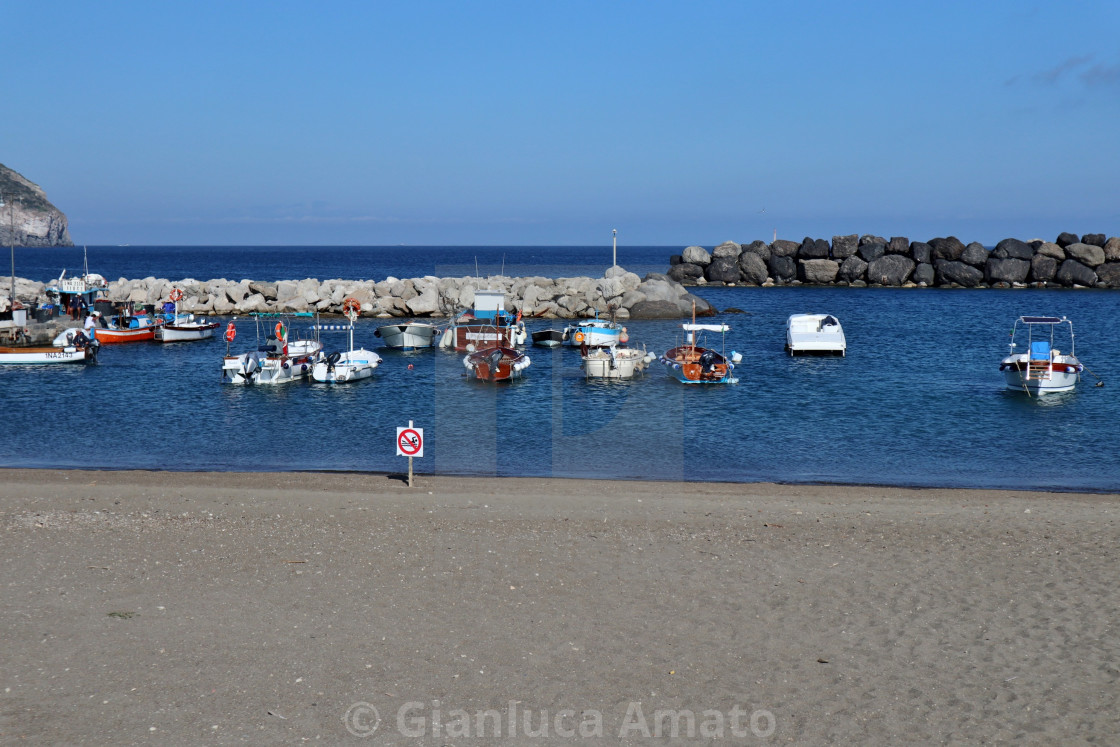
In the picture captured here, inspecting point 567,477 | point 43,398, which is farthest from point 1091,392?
point 43,398

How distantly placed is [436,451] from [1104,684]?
17.1 m

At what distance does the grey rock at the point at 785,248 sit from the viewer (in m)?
98.5

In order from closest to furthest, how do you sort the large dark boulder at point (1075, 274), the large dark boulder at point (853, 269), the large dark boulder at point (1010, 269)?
the large dark boulder at point (1075, 274) → the large dark boulder at point (1010, 269) → the large dark boulder at point (853, 269)

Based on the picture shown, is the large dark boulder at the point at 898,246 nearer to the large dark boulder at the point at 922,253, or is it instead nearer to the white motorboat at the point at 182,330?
the large dark boulder at the point at 922,253

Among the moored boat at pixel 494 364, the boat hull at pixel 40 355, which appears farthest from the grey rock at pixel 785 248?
the boat hull at pixel 40 355

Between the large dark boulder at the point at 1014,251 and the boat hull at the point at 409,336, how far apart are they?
67.7 metres

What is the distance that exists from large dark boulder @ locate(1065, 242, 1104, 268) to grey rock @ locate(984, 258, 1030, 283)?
4.31 meters

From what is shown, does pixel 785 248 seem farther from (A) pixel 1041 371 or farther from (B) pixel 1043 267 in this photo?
(A) pixel 1041 371

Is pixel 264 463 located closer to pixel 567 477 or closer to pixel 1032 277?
pixel 567 477

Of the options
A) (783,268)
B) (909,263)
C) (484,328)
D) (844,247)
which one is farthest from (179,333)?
(909,263)

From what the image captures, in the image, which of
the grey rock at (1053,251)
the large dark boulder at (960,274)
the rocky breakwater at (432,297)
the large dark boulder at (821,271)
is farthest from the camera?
the large dark boulder at (821,271)

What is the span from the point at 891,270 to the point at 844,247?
17.5 ft

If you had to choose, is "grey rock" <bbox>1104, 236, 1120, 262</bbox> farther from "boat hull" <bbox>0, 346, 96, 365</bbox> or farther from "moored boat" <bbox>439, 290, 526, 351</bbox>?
"boat hull" <bbox>0, 346, 96, 365</bbox>

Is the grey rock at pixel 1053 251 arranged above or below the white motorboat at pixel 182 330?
above
